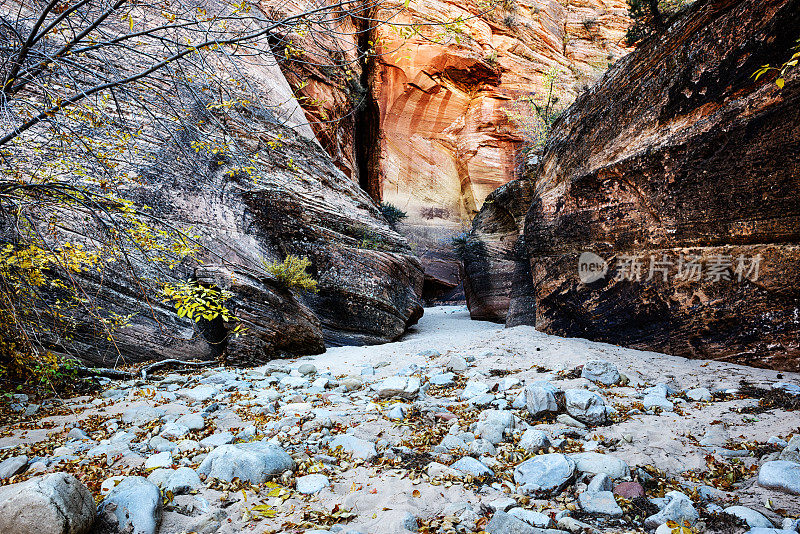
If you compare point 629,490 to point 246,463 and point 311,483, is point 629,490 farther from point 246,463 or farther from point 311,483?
point 246,463

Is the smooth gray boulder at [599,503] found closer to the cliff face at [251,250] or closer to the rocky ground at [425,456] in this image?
the rocky ground at [425,456]

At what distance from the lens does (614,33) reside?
27.0 meters

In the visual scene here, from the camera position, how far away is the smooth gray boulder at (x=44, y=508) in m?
1.62

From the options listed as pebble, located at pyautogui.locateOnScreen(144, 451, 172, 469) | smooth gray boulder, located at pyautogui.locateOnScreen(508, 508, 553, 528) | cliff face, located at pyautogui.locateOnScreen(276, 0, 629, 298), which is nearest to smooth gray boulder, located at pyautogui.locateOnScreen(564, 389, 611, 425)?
smooth gray boulder, located at pyautogui.locateOnScreen(508, 508, 553, 528)

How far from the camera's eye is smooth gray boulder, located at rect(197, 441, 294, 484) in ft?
8.00

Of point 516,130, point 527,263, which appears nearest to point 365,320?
point 527,263

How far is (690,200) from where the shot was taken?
5.15 metres

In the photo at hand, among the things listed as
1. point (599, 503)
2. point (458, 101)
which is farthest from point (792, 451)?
point (458, 101)

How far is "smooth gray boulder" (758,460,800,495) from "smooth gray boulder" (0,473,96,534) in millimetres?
3647

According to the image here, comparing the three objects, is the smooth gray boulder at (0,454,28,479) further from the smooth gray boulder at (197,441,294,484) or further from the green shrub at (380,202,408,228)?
the green shrub at (380,202,408,228)

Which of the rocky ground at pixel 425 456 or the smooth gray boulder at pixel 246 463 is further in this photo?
the smooth gray boulder at pixel 246 463

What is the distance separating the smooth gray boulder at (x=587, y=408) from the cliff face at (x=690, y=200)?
2.75 metres

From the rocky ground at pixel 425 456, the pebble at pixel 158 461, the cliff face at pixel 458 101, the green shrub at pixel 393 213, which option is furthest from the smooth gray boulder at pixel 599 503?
the green shrub at pixel 393 213

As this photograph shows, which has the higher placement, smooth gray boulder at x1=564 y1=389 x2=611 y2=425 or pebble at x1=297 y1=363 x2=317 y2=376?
smooth gray boulder at x1=564 y1=389 x2=611 y2=425
